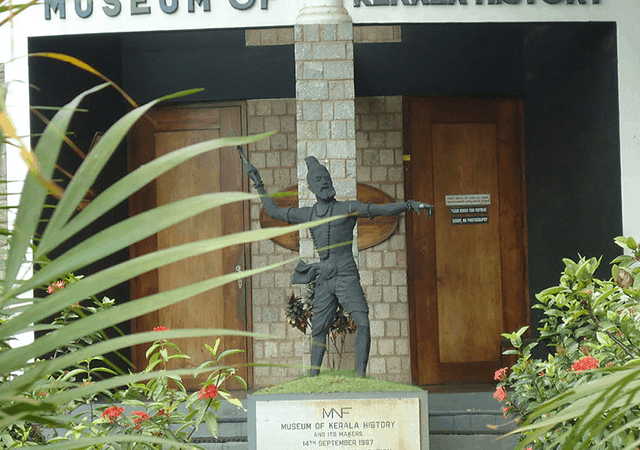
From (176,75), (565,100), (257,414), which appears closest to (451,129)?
(565,100)

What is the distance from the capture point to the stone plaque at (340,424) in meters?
5.54

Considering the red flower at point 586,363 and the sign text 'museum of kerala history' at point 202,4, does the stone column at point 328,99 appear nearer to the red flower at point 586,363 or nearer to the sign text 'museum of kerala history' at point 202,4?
the sign text 'museum of kerala history' at point 202,4

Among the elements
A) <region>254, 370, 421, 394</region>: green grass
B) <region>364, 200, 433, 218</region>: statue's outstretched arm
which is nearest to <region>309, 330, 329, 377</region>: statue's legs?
<region>254, 370, 421, 394</region>: green grass

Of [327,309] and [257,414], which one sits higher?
[327,309]

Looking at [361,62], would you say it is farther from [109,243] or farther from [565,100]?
[109,243]

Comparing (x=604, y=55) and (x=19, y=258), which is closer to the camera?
(x=19, y=258)

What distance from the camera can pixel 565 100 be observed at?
756cm

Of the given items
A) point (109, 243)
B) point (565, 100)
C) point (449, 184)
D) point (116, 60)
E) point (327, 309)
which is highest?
point (116, 60)

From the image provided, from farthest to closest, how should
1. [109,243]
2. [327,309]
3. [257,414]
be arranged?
[327,309]
[257,414]
[109,243]

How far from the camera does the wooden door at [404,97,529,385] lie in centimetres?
841

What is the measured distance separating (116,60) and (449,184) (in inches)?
121

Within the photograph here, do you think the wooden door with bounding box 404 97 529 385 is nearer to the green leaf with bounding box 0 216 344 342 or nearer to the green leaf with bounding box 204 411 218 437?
the green leaf with bounding box 204 411 218 437

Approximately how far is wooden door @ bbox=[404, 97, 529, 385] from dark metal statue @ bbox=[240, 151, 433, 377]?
2357mm

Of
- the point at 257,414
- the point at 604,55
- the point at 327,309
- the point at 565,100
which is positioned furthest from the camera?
the point at 565,100
